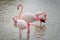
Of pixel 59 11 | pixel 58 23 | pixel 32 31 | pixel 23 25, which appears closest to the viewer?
pixel 23 25

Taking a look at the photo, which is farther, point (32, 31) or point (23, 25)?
point (32, 31)

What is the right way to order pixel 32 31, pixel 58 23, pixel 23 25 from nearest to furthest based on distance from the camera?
pixel 23 25
pixel 32 31
pixel 58 23

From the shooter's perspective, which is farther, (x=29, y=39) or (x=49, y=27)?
(x=49, y=27)

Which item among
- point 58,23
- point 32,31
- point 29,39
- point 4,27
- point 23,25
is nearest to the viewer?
point 23,25

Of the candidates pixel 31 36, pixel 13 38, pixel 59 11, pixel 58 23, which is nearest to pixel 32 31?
pixel 31 36

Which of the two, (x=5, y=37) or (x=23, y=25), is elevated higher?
(x=23, y=25)

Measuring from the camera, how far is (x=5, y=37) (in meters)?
1.90

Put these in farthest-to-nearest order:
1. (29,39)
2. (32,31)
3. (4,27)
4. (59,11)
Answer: (59,11) < (4,27) < (32,31) < (29,39)

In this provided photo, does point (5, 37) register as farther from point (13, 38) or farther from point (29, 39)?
point (29, 39)

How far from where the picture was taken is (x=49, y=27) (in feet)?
7.33

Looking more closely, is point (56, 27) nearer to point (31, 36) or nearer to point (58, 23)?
point (58, 23)

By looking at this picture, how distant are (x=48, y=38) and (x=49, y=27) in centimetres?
37

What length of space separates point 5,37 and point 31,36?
0.93 feet

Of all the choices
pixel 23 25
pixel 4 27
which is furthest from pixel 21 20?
pixel 4 27
